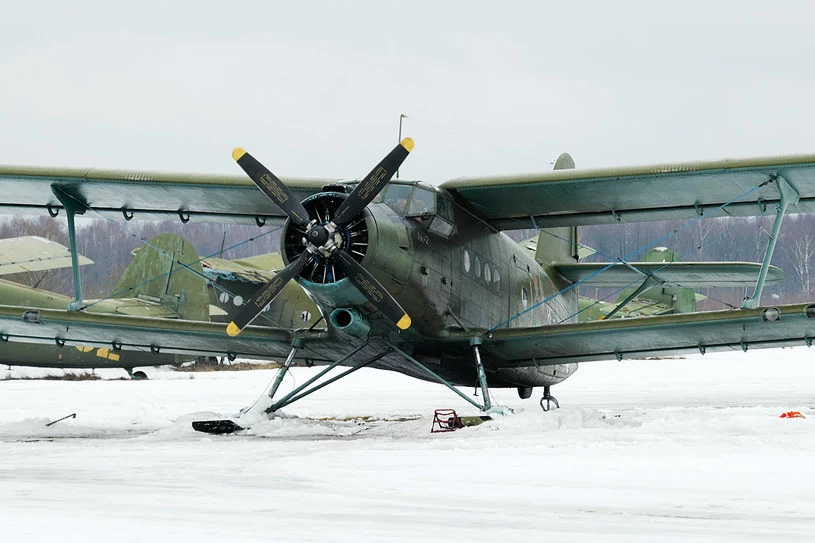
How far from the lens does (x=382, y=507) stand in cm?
573

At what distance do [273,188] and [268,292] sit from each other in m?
1.23

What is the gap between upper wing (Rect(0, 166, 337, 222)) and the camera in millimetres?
12922

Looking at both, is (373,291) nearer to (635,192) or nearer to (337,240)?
(337,240)

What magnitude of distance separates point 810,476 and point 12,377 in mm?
27840

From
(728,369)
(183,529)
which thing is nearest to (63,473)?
(183,529)

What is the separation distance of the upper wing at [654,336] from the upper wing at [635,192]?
5.06ft

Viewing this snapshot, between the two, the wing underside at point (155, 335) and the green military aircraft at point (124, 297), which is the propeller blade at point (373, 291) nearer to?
the wing underside at point (155, 335)

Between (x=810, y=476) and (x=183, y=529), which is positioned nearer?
(x=183, y=529)

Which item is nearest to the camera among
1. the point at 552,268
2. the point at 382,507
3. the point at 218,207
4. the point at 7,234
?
the point at 382,507

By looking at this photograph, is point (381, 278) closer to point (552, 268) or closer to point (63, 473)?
point (63, 473)

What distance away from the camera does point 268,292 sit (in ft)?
35.7

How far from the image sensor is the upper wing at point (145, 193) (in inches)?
509

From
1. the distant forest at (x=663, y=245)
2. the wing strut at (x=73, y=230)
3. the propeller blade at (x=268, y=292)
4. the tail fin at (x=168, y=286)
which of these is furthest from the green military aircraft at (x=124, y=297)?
the distant forest at (x=663, y=245)

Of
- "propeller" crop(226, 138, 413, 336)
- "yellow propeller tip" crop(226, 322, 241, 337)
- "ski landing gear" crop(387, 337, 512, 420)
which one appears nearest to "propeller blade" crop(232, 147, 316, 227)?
"propeller" crop(226, 138, 413, 336)
